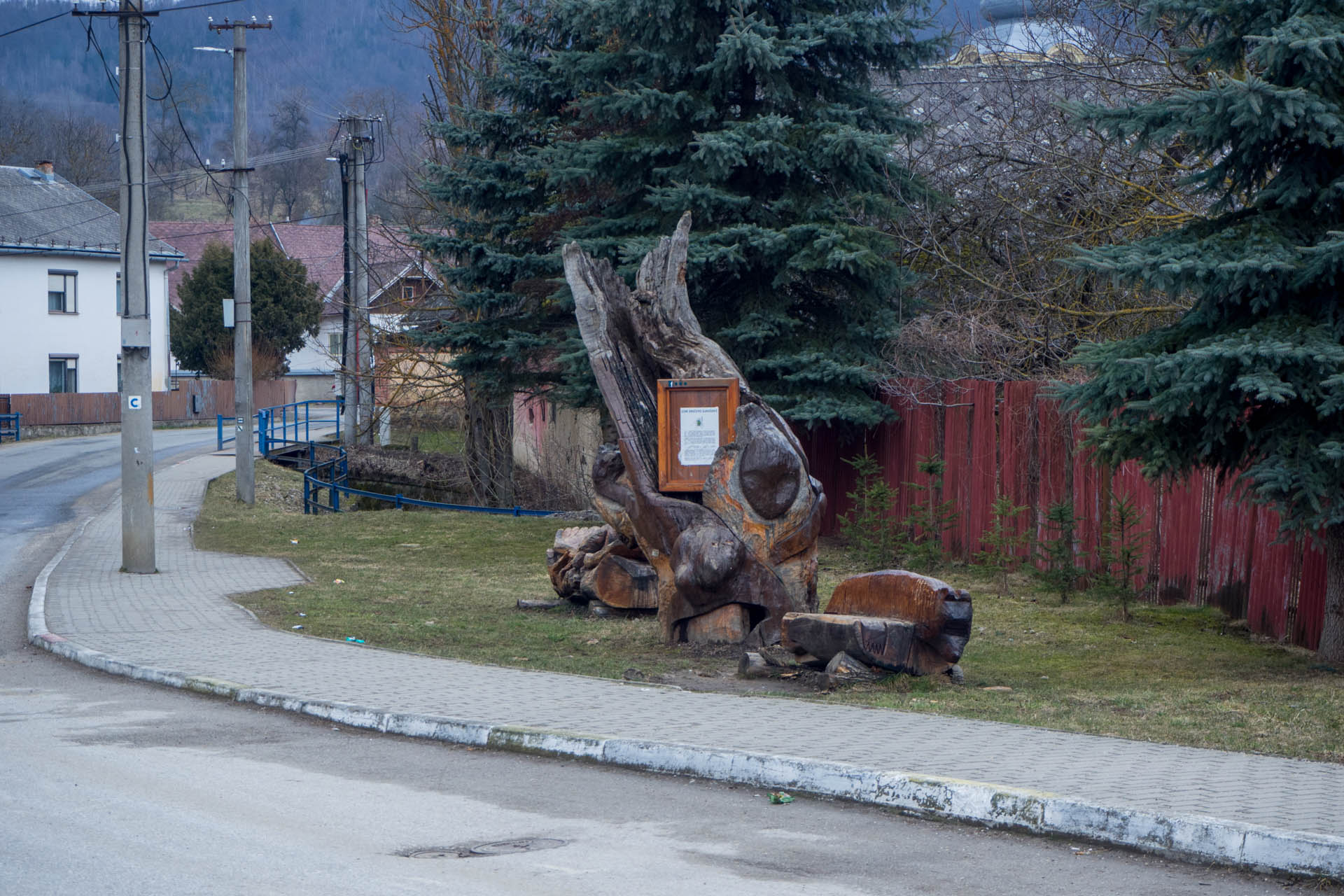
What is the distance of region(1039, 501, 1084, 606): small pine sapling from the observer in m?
13.5

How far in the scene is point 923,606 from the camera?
30.5ft

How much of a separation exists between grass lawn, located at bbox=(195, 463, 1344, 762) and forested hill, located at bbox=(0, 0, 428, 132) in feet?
383

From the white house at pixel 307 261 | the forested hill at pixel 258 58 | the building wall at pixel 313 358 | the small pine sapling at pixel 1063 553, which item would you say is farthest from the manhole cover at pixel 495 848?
the forested hill at pixel 258 58

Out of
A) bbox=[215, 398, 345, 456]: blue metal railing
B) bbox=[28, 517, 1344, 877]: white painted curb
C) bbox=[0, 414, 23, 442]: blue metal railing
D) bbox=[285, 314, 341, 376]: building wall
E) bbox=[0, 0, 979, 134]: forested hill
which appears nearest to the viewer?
bbox=[28, 517, 1344, 877]: white painted curb

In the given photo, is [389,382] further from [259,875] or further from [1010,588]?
[259,875]

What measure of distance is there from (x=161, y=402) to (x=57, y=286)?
268 inches

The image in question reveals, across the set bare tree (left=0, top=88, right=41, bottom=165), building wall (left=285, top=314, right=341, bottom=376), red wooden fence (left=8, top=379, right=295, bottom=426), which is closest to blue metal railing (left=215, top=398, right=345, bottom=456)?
red wooden fence (left=8, top=379, right=295, bottom=426)

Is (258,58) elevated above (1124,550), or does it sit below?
above

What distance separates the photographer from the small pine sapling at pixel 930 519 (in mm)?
15984

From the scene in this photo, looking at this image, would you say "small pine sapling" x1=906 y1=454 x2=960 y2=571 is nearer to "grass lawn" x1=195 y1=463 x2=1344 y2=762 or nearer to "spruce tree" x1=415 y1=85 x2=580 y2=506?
"grass lawn" x1=195 y1=463 x2=1344 y2=762

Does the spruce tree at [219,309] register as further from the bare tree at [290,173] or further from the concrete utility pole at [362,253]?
the concrete utility pole at [362,253]

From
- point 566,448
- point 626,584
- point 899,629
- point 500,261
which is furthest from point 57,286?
point 899,629

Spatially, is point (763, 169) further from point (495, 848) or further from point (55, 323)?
point (55, 323)

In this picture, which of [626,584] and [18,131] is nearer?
[626,584]
